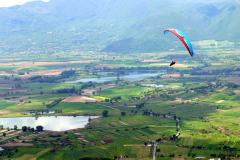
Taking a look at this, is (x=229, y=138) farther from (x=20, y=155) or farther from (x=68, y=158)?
(x=20, y=155)

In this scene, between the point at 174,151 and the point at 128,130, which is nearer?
the point at 174,151

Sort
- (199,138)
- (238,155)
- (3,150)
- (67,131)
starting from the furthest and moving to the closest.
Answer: (67,131)
(199,138)
(3,150)
(238,155)

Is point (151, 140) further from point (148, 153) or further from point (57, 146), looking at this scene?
point (57, 146)

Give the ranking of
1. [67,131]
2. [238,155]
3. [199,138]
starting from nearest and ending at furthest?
1. [238,155]
2. [199,138]
3. [67,131]

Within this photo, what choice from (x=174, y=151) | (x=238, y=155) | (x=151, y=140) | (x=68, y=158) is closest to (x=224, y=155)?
(x=238, y=155)

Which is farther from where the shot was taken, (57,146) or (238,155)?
(57,146)

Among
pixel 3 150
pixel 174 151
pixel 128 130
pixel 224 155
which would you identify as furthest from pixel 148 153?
pixel 3 150

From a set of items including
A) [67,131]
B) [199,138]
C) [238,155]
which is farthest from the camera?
[67,131]

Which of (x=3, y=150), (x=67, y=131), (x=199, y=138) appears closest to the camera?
(x=3, y=150)
